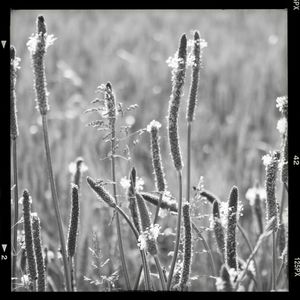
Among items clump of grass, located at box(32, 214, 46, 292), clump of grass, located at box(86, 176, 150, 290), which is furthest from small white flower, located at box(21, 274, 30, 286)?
clump of grass, located at box(86, 176, 150, 290)

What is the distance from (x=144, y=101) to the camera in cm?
254

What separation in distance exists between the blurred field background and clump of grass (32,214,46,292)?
14.6 inches

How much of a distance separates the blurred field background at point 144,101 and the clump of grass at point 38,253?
1.21 feet

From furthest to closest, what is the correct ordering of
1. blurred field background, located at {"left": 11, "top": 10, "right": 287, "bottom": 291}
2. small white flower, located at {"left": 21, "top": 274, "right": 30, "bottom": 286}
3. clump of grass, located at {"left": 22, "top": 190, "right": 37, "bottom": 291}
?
blurred field background, located at {"left": 11, "top": 10, "right": 287, "bottom": 291}
small white flower, located at {"left": 21, "top": 274, "right": 30, "bottom": 286}
clump of grass, located at {"left": 22, "top": 190, "right": 37, "bottom": 291}

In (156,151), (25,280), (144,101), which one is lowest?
(25,280)

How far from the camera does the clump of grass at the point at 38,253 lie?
3.29ft

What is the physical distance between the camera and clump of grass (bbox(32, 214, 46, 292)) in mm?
1004

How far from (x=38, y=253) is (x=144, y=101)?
157 centimetres

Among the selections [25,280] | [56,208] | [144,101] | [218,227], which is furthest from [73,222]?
[144,101]

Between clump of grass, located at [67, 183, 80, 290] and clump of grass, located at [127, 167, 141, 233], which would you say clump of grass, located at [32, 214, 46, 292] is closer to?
clump of grass, located at [67, 183, 80, 290]

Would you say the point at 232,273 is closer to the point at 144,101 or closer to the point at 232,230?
the point at 232,230

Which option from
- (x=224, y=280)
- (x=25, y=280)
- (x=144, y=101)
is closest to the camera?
(x=224, y=280)
